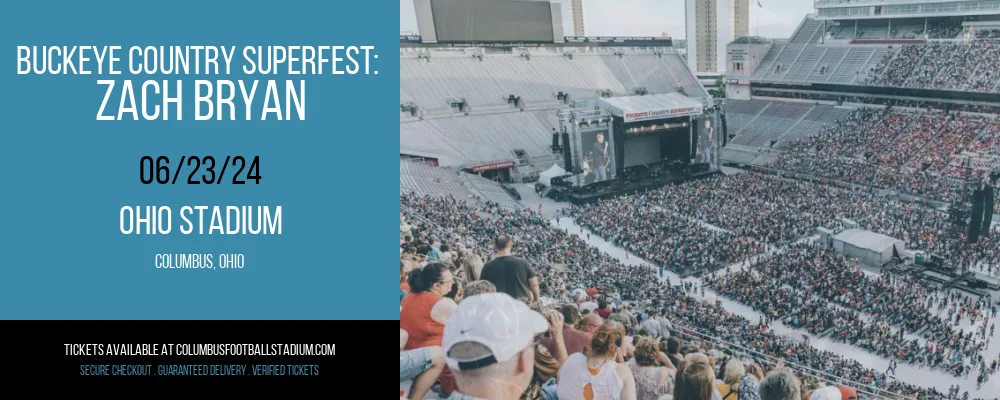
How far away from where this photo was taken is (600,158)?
98.2 feet

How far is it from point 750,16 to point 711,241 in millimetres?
98632

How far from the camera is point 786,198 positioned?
26.7 meters

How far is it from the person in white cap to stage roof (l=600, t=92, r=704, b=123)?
2518cm

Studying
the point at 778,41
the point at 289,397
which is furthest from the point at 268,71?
the point at 778,41

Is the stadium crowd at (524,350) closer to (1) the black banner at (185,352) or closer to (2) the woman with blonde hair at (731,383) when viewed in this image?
(2) the woman with blonde hair at (731,383)

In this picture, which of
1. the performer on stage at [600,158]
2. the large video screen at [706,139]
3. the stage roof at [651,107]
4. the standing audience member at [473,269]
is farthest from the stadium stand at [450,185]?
the standing audience member at [473,269]

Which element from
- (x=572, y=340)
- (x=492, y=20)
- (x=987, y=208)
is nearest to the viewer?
(x=572, y=340)

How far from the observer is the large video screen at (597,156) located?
96.5 ft

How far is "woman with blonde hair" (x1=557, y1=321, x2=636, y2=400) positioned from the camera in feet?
18.3

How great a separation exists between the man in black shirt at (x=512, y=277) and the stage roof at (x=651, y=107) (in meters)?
23.3

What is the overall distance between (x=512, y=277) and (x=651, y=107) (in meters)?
25.0

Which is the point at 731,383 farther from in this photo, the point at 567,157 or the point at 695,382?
the point at 567,157

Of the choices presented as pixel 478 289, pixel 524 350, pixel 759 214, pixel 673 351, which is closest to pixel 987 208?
pixel 759 214

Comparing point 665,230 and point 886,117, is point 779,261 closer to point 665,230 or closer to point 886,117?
point 665,230
